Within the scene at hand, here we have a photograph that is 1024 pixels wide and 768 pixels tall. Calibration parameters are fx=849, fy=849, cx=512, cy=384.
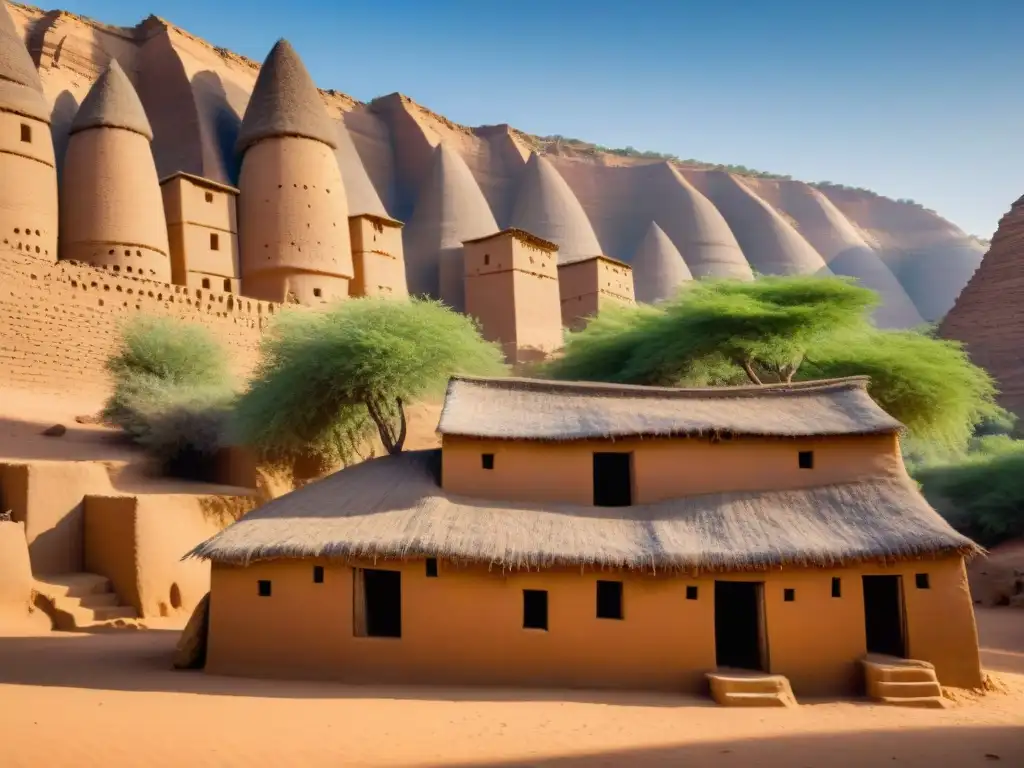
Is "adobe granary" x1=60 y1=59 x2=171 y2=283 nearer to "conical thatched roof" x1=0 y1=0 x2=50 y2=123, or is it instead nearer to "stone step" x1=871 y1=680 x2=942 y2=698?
"conical thatched roof" x1=0 y1=0 x2=50 y2=123

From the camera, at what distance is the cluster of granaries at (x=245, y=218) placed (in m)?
23.0

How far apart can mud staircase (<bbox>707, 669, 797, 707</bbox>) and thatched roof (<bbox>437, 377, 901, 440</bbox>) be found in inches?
125

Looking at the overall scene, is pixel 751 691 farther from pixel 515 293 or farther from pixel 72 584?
pixel 515 293

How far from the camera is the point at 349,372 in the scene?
16.0 meters

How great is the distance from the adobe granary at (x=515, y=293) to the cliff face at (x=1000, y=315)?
54.1 feet

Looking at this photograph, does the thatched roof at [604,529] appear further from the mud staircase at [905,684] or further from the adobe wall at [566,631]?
the mud staircase at [905,684]

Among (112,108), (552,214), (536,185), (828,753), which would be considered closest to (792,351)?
(828,753)

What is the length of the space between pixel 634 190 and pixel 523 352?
81.9ft

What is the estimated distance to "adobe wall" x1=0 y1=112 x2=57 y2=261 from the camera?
856 inches

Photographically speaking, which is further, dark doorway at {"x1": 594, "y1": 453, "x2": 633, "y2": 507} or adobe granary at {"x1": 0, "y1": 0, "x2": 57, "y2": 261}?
adobe granary at {"x1": 0, "y1": 0, "x2": 57, "y2": 261}

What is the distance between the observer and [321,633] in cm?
988

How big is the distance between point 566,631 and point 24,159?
2058cm

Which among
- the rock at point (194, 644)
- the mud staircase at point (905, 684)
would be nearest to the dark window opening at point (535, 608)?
the mud staircase at point (905, 684)

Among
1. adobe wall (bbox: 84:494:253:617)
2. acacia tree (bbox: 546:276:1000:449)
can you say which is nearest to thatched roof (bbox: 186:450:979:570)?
adobe wall (bbox: 84:494:253:617)
